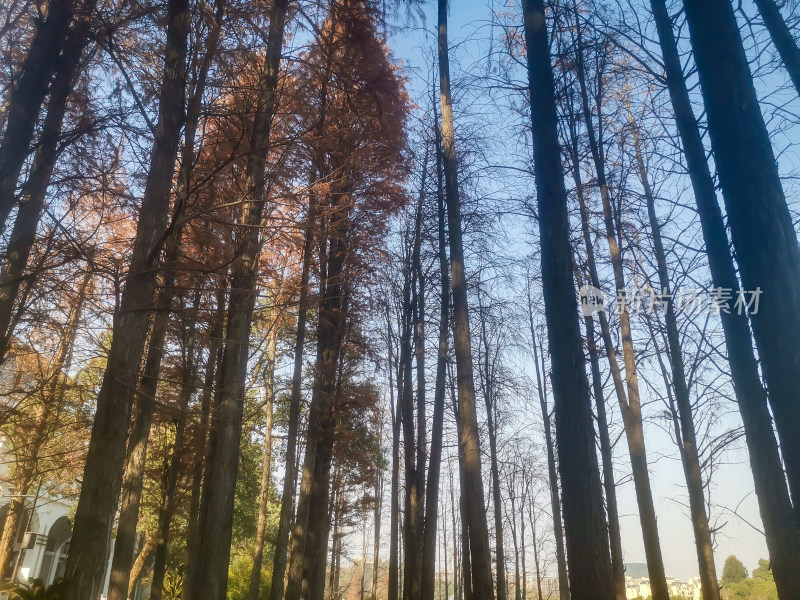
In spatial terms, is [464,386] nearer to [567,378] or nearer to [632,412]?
[632,412]

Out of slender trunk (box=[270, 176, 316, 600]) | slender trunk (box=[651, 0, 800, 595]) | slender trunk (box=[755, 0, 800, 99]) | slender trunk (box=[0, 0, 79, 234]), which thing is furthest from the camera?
slender trunk (box=[270, 176, 316, 600])

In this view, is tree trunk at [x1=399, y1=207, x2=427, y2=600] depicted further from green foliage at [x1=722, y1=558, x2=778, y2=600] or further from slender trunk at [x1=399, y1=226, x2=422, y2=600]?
green foliage at [x1=722, y1=558, x2=778, y2=600]

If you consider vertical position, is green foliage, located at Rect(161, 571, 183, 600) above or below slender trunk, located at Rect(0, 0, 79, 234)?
below

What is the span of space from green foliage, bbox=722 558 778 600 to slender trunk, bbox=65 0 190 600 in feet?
57.7

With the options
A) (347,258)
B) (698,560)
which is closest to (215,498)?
(347,258)

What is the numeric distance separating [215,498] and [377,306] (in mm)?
8599

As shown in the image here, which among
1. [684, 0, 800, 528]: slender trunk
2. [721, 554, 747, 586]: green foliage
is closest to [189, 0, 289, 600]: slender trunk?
[684, 0, 800, 528]: slender trunk

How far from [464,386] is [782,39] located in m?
6.32

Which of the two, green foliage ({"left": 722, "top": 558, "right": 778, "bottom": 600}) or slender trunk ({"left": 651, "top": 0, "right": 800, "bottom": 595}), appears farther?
green foliage ({"left": 722, "top": 558, "right": 778, "bottom": 600})

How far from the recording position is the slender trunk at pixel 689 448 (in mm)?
8875

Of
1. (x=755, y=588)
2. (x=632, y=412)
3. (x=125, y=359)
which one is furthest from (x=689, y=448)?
(x=755, y=588)

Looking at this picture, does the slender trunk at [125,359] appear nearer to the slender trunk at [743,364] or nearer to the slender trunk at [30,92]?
the slender trunk at [30,92]

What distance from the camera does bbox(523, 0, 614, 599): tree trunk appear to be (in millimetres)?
4633

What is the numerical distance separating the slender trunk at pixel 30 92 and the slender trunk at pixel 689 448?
26.2 feet
